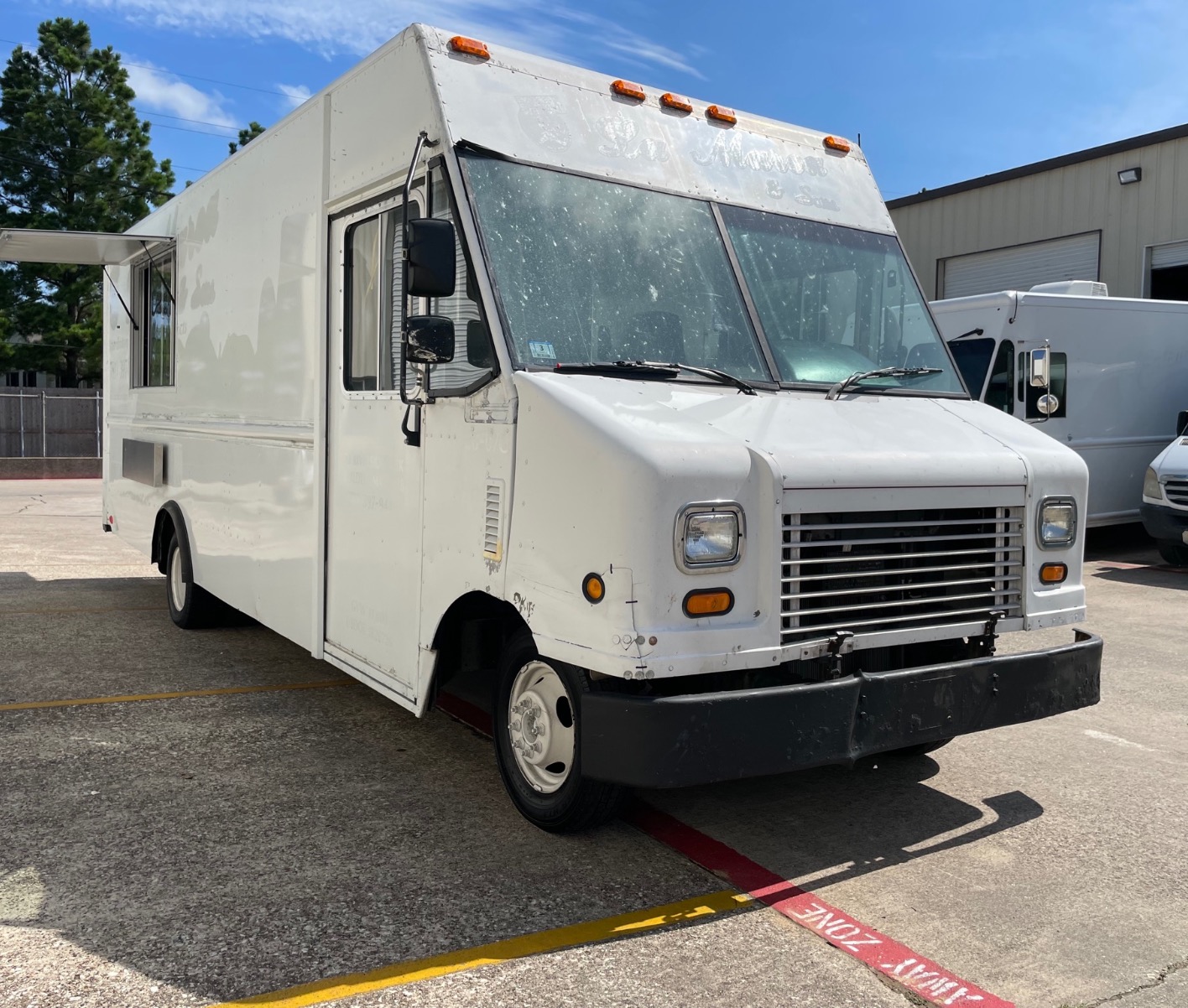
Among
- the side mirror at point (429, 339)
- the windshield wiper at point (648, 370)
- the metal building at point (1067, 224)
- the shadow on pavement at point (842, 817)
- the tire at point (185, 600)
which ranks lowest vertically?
the shadow on pavement at point (842, 817)

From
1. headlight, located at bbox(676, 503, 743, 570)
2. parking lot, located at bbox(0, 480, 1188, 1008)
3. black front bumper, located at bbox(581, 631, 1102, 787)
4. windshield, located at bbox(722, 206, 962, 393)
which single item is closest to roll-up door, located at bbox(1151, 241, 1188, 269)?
parking lot, located at bbox(0, 480, 1188, 1008)

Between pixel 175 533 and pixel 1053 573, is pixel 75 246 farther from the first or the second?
pixel 1053 573

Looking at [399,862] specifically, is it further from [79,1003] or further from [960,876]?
[960,876]

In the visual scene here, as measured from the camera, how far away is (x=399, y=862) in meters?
3.97

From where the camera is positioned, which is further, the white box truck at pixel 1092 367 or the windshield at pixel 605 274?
the white box truck at pixel 1092 367

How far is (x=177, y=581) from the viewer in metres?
7.94

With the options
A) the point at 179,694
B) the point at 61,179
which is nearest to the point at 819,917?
the point at 179,694

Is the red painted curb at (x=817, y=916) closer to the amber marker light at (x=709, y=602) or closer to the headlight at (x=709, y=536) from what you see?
the amber marker light at (x=709, y=602)

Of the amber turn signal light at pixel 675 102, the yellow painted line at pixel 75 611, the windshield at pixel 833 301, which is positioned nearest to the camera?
the windshield at pixel 833 301

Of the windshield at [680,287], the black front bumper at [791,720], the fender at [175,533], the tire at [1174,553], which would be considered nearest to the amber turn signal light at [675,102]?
the windshield at [680,287]

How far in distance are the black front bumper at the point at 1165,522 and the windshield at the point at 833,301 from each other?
7.63 meters

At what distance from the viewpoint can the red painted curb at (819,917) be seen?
3217 millimetres

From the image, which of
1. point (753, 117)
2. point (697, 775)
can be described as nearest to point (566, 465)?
point (697, 775)

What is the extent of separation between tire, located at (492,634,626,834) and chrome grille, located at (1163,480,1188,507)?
31.2ft
